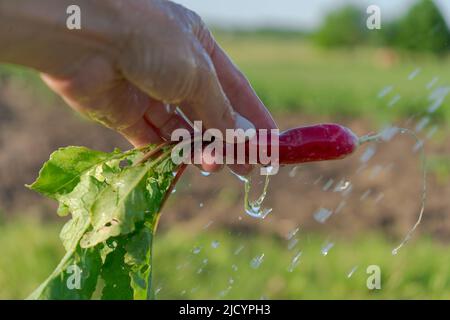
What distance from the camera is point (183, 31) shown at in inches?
90.1

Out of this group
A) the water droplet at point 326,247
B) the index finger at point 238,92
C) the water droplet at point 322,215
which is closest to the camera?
the index finger at point 238,92

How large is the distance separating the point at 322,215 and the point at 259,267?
4.04 ft

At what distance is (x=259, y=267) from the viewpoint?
465 cm

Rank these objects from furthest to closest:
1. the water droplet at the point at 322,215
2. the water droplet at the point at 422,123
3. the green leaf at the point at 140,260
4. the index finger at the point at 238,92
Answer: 1. the water droplet at the point at 422,123
2. the water droplet at the point at 322,215
3. the index finger at the point at 238,92
4. the green leaf at the point at 140,260

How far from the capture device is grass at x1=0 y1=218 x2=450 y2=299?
4.36 meters

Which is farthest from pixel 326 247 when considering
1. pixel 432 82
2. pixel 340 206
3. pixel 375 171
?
pixel 432 82

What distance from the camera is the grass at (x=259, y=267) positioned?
4355 mm

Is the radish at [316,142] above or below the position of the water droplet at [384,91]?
above

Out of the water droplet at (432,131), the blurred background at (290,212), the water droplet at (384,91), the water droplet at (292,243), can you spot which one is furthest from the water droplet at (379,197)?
the water droplet at (384,91)

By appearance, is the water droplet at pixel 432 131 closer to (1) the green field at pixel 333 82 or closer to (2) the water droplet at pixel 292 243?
(1) the green field at pixel 333 82

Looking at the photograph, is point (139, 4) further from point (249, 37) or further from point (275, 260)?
point (249, 37)

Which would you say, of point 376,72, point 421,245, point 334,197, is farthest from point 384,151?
point 376,72

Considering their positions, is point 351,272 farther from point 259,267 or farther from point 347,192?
point 347,192
